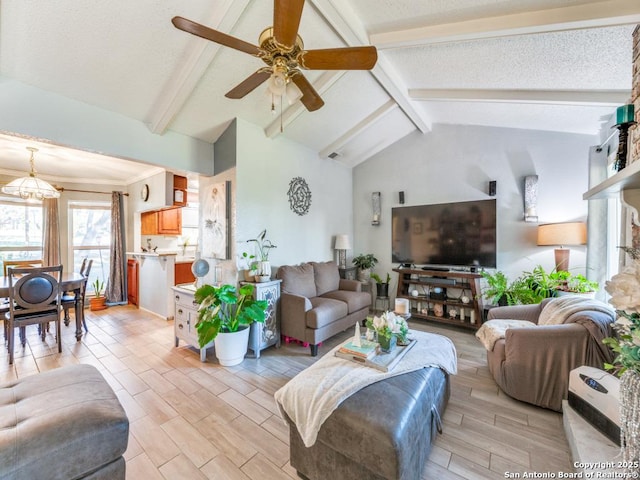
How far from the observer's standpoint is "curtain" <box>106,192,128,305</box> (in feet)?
16.7

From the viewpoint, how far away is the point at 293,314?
3.10m

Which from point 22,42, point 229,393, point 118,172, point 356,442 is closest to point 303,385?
point 356,442

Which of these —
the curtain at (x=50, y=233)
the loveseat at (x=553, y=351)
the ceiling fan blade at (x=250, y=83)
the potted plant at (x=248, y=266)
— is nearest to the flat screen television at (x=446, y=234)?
the loveseat at (x=553, y=351)

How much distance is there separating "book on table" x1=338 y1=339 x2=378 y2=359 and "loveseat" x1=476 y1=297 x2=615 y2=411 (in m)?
1.18

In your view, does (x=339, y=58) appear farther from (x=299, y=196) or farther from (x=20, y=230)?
(x=20, y=230)

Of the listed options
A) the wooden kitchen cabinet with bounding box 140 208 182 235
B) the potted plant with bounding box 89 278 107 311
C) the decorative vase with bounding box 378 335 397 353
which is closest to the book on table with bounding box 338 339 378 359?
the decorative vase with bounding box 378 335 397 353

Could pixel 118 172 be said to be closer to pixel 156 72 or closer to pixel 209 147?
pixel 209 147

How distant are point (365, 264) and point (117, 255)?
4841mm

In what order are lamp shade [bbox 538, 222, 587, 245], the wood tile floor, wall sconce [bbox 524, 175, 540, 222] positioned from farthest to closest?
wall sconce [bbox 524, 175, 540, 222] < lamp shade [bbox 538, 222, 587, 245] < the wood tile floor

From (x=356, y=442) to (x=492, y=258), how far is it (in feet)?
11.4

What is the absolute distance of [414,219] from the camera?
4398mm

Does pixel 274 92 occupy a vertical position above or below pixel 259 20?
below

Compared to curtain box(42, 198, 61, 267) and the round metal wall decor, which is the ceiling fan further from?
curtain box(42, 198, 61, 267)

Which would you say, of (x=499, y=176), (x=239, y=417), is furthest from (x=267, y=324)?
(x=499, y=176)
